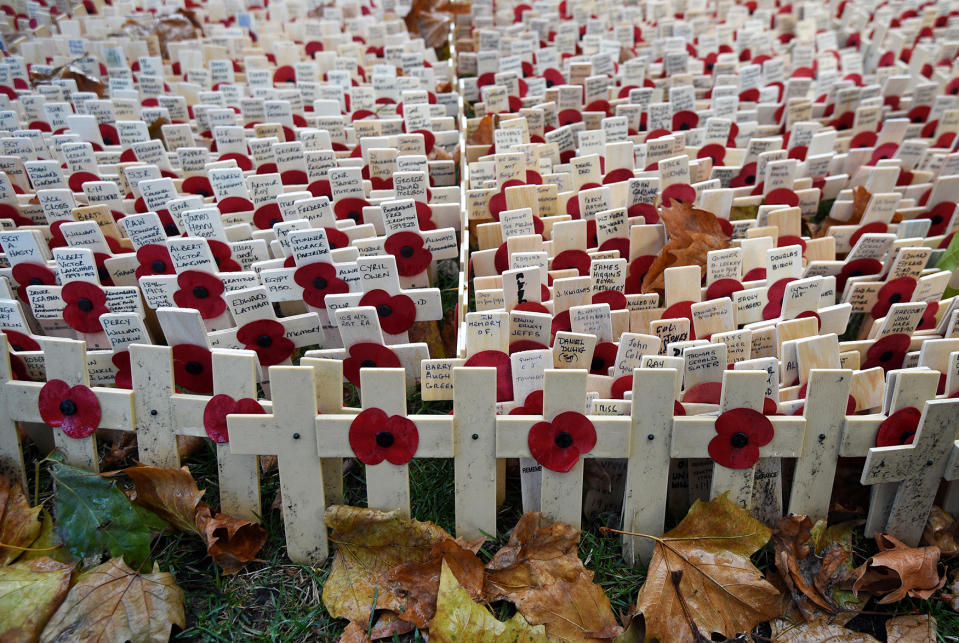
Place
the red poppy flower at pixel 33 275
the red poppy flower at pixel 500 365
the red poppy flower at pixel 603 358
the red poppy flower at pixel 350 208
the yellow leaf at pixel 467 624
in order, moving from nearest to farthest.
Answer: the yellow leaf at pixel 467 624
the red poppy flower at pixel 500 365
the red poppy flower at pixel 603 358
the red poppy flower at pixel 33 275
the red poppy flower at pixel 350 208

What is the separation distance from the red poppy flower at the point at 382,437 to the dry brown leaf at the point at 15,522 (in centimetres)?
85

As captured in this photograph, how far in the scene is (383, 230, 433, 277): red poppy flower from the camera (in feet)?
8.64

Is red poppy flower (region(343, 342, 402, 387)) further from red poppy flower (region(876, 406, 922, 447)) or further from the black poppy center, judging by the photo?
red poppy flower (region(876, 406, 922, 447))

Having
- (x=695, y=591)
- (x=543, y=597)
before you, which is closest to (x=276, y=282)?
(x=543, y=597)

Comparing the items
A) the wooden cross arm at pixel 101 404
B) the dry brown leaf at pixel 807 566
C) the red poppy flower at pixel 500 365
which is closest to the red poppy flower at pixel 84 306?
the wooden cross arm at pixel 101 404

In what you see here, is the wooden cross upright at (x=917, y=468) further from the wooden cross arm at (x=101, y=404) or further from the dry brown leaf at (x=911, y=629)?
the wooden cross arm at (x=101, y=404)

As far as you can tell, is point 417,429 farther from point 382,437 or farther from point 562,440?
point 562,440

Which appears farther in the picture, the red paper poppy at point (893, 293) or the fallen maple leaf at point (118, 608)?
the red paper poppy at point (893, 293)

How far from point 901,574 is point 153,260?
2297mm

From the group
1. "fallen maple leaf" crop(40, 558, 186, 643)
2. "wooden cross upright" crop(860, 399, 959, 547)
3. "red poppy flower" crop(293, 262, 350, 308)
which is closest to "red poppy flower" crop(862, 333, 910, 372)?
"wooden cross upright" crop(860, 399, 959, 547)

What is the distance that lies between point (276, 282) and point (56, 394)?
0.68 metres

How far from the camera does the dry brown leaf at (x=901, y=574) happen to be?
1.95m

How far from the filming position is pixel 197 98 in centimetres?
418

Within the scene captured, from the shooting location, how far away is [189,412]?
6.64 feet
